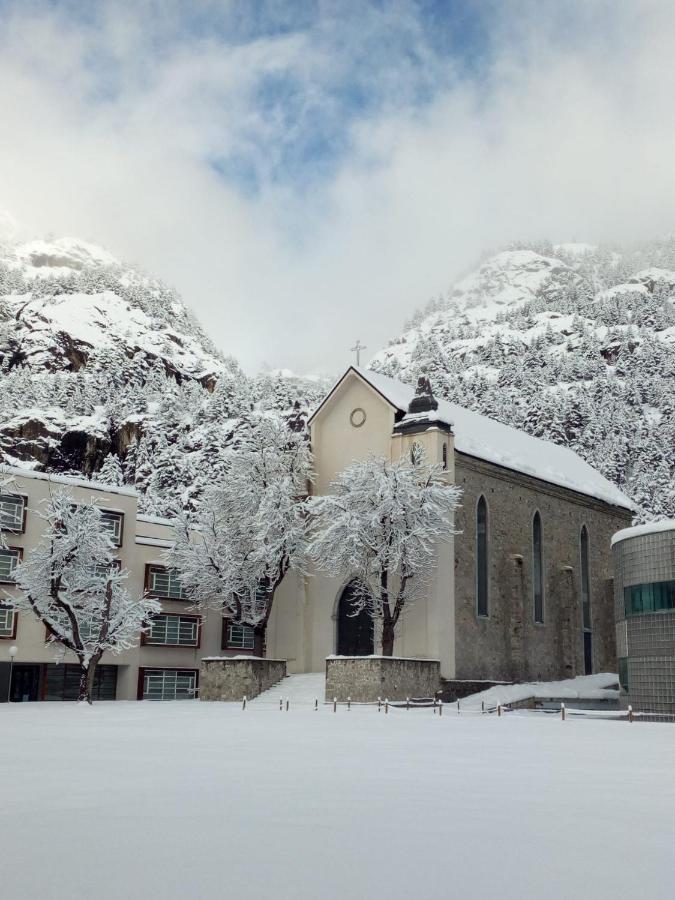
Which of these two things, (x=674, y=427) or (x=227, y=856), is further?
(x=674, y=427)

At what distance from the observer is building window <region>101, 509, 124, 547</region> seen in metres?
48.8

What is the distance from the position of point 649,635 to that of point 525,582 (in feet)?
46.0

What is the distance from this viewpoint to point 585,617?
55.6 m

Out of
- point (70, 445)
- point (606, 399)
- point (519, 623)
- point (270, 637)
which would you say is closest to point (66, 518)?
point (270, 637)

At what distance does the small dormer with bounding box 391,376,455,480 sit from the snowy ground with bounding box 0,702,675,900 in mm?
26502

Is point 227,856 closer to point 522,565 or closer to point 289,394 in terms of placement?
point 522,565

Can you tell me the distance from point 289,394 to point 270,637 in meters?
118

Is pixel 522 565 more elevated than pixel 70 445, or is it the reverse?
pixel 70 445

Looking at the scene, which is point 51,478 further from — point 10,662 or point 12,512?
point 10,662

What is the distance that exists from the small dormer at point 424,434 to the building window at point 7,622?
63.0 ft

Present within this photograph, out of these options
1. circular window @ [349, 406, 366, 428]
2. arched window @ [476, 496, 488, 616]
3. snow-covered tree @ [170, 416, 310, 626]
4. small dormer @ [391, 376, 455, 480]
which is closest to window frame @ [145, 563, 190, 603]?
snow-covered tree @ [170, 416, 310, 626]

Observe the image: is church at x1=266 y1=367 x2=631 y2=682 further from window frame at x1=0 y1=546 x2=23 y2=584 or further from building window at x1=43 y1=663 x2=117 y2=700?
window frame at x1=0 y1=546 x2=23 y2=584

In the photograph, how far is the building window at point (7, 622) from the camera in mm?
44984

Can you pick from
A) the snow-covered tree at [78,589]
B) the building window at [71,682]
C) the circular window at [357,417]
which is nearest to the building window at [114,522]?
the snow-covered tree at [78,589]
